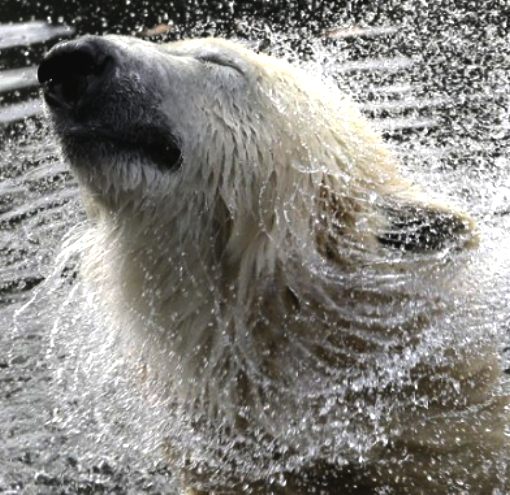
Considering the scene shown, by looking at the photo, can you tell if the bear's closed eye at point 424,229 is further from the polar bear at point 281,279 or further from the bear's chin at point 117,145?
the bear's chin at point 117,145

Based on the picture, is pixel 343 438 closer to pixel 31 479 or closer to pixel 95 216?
pixel 95 216

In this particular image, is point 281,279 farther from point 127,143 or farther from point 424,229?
point 127,143

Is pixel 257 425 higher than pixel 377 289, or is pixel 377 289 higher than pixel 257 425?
pixel 377 289

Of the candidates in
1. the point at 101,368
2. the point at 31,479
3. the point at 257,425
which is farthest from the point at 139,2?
the point at 257,425

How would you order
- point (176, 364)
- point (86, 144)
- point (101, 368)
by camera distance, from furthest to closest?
point (101, 368) < point (176, 364) < point (86, 144)

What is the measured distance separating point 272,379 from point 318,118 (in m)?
0.87

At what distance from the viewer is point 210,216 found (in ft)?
9.73

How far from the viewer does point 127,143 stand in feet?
9.45

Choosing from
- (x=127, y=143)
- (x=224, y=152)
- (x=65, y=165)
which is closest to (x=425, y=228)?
(x=224, y=152)

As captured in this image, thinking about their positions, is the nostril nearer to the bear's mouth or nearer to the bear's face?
the bear's face

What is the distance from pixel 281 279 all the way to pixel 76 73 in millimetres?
889

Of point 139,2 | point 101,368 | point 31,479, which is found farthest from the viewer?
point 139,2

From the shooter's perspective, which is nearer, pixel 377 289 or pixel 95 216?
pixel 377 289

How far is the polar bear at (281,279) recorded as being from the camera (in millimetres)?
2889
